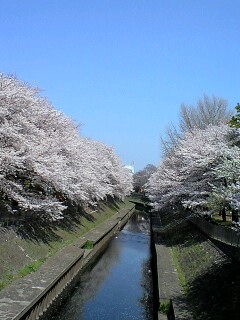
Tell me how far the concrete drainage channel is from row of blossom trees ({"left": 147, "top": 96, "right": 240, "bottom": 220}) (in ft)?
24.2

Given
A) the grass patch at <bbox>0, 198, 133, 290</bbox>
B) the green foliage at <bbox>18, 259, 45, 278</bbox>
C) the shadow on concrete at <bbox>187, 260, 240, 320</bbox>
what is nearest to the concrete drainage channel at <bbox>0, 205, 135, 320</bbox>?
the green foliage at <bbox>18, 259, 45, 278</bbox>

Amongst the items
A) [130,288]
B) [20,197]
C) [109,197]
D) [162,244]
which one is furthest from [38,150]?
[109,197]

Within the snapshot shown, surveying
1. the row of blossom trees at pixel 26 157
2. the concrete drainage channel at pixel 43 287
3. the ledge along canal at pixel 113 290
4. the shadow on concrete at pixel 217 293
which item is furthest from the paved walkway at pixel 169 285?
the row of blossom trees at pixel 26 157

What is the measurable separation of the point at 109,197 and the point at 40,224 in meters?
39.2

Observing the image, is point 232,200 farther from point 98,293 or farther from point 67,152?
point 67,152

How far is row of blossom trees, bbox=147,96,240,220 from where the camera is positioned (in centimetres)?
1377

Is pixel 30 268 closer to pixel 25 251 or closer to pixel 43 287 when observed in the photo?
pixel 25 251

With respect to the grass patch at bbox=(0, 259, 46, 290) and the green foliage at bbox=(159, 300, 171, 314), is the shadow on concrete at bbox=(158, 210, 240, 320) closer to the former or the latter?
the green foliage at bbox=(159, 300, 171, 314)

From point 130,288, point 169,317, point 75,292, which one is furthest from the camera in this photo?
point 130,288

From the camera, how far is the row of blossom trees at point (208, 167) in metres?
13.8

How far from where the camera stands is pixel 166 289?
1577cm

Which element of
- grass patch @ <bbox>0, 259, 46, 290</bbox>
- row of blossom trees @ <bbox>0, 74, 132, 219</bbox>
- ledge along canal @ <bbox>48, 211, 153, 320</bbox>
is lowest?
ledge along canal @ <bbox>48, 211, 153, 320</bbox>

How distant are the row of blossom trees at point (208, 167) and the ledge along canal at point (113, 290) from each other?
5.36 m

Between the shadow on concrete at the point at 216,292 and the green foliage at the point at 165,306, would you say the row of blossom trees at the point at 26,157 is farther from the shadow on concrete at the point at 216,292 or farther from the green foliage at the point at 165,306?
the shadow on concrete at the point at 216,292
